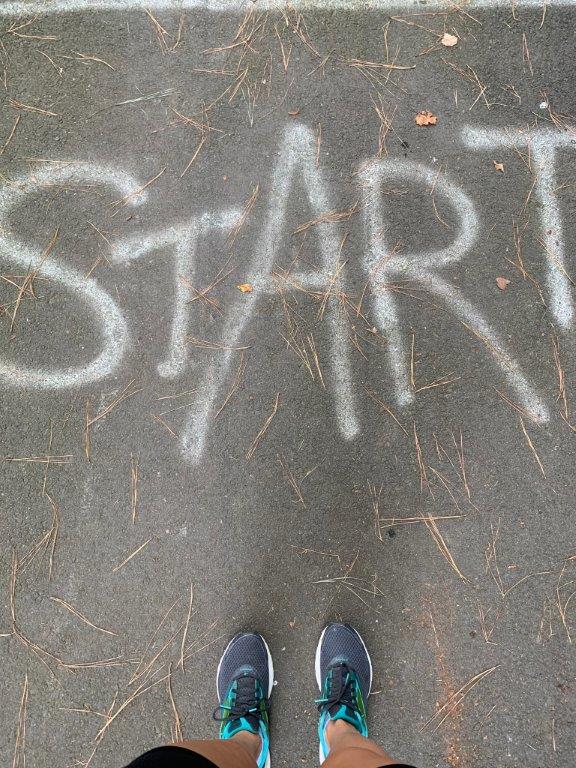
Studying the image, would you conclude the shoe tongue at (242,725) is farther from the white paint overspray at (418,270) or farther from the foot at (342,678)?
the white paint overspray at (418,270)

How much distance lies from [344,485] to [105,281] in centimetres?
134

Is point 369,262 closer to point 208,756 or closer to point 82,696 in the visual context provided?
point 208,756

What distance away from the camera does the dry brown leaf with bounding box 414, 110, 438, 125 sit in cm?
208

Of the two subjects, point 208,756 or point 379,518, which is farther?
point 379,518

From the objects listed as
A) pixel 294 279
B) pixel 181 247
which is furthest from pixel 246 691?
pixel 181 247

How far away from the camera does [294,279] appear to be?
2059 mm

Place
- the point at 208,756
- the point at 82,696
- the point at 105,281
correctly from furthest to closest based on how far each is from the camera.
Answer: the point at 105,281 < the point at 82,696 < the point at 208,756

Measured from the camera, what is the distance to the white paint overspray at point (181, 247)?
205cm

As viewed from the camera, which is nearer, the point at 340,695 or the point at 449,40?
the point at 340,695

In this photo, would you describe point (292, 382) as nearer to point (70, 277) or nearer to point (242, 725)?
point (70, 277)

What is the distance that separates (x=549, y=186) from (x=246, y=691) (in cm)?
247

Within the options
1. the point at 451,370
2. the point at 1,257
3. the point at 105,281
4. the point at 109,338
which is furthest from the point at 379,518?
the point at 1,257

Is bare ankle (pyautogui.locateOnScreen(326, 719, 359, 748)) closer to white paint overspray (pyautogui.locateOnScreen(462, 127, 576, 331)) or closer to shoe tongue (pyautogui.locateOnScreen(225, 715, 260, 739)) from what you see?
shoe tongue (pyautogui.locateOnScreen(225, 715, 260, 739))

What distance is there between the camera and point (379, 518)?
6.52 ft
